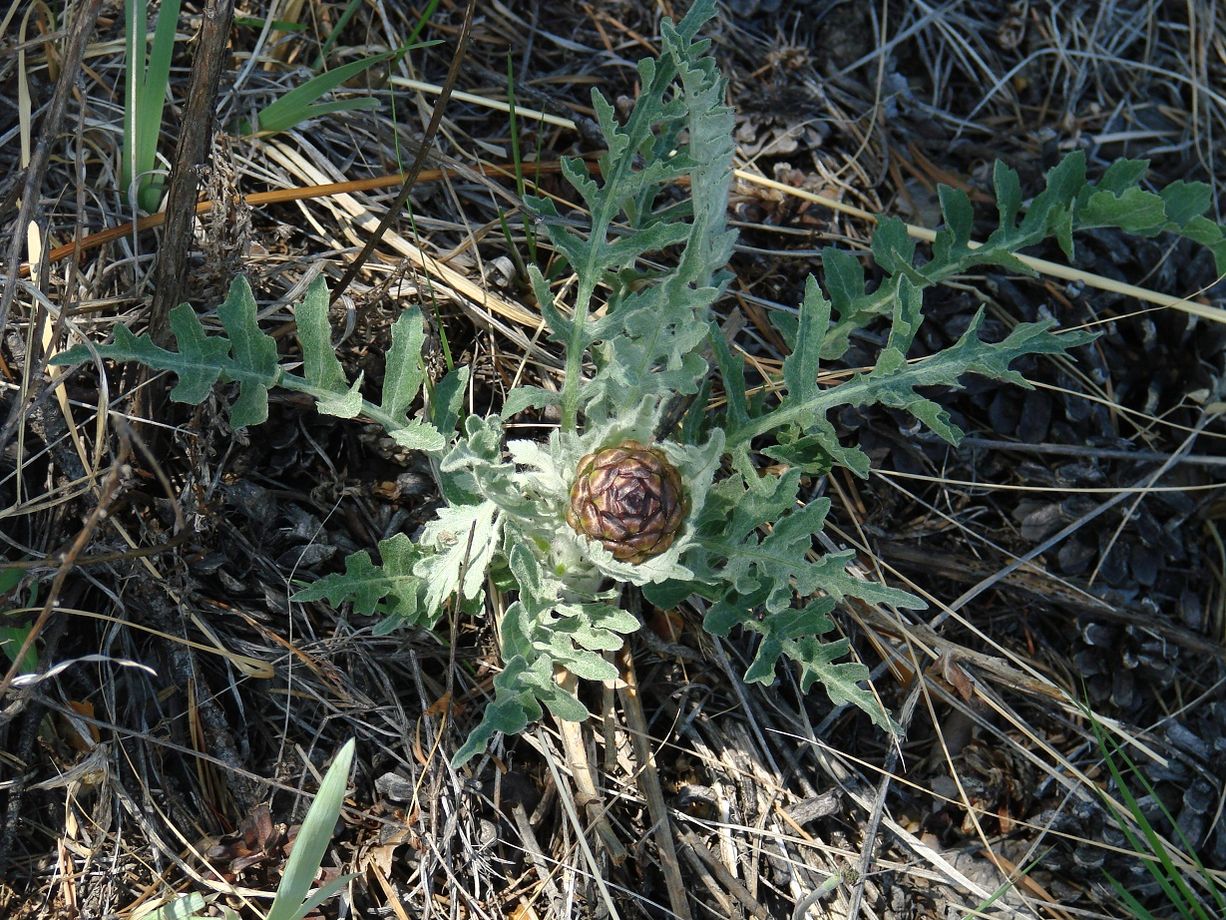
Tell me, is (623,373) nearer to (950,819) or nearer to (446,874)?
(446,874)

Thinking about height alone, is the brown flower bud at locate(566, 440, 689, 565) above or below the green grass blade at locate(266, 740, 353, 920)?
above

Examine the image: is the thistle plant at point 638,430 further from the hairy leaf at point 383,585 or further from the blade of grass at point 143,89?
the blade of grass at point 143,89

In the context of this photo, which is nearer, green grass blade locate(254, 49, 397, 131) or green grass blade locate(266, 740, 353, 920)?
green grass blade locate(266, 740, 353, 920)

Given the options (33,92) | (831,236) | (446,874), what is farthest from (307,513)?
(831,236)

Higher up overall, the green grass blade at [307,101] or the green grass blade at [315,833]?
the green grass blade at [307,101]

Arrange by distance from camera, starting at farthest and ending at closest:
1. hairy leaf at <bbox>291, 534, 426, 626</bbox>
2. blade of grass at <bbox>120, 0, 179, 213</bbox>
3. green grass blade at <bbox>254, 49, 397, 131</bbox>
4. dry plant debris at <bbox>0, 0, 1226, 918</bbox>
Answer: green grass blade at <bbox>254, 49, 397, 131</bbox>, blade of grass at <bbox>120, 0, 179, 213</bbox>, dry plant debris at <bbox>0, 0, 1226, 918</bbox>, hairy leaf at <bbox>291, 534, 426, 626</bbox>

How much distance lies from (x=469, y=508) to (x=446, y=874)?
89cm

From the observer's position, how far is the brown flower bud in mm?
2264

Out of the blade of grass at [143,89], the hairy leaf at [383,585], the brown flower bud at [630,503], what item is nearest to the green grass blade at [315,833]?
the hairy leaf at [383,585]

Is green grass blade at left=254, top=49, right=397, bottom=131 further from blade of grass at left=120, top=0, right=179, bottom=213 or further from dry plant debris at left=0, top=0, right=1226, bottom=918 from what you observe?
blade of grass at left=120, top=0, right=179, bottom=213

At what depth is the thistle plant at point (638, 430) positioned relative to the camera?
2.33 metres

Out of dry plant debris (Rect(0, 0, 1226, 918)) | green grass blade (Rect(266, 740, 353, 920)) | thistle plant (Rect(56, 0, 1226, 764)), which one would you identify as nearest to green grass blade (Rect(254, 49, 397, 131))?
dry plant debris (Rect(0, 0, 1226, 918))

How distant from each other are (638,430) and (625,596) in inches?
26.2

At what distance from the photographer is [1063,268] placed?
3201 mm
